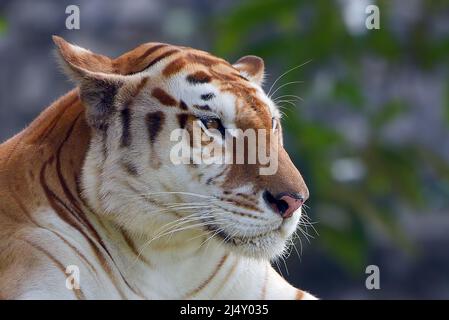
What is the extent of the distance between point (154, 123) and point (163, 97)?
0.29ft

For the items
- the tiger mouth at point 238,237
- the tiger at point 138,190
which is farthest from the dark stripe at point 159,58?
the tiger mouth at point 238,237

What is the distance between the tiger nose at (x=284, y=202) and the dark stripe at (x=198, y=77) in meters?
0.43

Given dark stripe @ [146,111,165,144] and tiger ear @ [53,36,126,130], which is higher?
tiger ear @ [53,36,126,130]

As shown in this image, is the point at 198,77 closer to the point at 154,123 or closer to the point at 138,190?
the point at 154,123

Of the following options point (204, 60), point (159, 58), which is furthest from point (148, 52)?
point (204, 60)

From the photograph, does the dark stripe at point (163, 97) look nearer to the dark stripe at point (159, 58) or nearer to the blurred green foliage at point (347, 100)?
the dark stripe at point (159, 58)

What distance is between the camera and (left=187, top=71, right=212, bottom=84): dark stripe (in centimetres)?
346

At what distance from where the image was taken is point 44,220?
3.46m

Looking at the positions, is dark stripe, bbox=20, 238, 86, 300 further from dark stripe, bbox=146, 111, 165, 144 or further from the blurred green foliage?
the blurred green foliage

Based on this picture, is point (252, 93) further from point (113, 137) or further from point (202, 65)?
point (113, 137)

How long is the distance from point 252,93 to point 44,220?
79cm

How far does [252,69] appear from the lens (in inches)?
151

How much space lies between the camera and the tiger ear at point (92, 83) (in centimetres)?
341

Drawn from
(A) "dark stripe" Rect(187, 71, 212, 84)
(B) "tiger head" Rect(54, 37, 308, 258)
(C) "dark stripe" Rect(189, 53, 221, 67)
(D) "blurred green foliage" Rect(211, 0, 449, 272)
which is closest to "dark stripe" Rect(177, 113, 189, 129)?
(B) "tiger head" Rect(54, 37, 308, 258)
